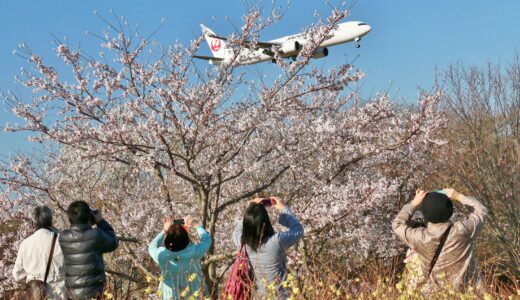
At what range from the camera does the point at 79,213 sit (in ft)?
15.9

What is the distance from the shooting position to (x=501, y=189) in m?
12.7

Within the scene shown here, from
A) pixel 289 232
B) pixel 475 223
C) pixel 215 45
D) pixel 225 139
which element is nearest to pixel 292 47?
pixel 215 45

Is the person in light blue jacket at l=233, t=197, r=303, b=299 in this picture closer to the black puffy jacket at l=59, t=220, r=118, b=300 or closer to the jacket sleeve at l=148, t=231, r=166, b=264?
the jacket sleeve at l=148, t=231, r=166, b=264

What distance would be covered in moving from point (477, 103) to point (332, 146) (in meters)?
6.41

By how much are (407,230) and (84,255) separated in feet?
8.06

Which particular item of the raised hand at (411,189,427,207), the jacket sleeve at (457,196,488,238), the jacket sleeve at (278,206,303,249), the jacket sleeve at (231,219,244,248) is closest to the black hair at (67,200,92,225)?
the jacket sleeve at (231,219,244,248)

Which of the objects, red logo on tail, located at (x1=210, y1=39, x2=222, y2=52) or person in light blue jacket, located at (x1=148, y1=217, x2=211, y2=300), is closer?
person in light blue jacket, located at (x1=148, y1=217, x2=211, y2=300)

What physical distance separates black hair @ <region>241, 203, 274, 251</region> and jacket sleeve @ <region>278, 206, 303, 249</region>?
0.34 feet

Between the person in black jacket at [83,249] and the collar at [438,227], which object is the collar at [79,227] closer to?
the person in black jacket at [83,249]

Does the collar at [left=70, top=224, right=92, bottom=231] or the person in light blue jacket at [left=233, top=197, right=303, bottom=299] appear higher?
the collar at [left=70, top=224, right=92, bottom=231]

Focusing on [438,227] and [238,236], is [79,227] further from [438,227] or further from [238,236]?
[438,227]

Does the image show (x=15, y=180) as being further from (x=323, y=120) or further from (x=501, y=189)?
(x=501, y=189)

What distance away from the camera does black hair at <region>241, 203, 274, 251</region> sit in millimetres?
4117

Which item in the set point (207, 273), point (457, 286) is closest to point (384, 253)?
point (207, 273)
